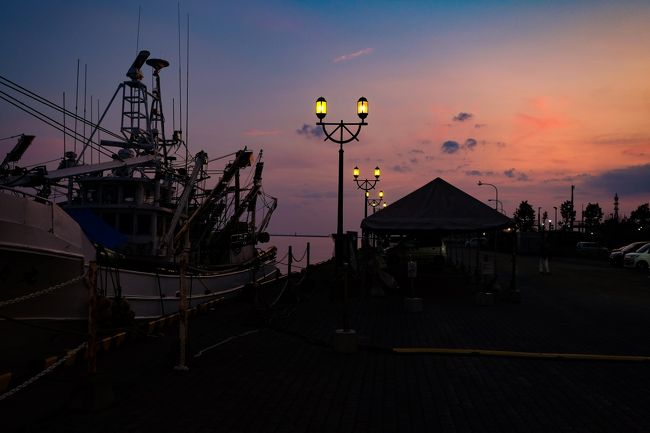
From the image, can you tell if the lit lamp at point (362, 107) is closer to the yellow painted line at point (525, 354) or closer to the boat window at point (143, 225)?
the boat window at point (143, 225)

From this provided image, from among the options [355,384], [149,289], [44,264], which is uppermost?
[44,264]

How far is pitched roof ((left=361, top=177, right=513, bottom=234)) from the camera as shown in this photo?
18562 millimetres

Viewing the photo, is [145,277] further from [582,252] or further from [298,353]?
[582,252]

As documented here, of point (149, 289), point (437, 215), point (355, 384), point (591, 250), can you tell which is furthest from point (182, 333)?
point (591, 250)

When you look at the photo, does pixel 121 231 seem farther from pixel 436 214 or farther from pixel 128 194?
pixel 436 214

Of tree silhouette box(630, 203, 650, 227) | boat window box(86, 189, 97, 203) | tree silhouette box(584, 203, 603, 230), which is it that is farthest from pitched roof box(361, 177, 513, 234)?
tree silhouette box(584, 203, 603, 230)

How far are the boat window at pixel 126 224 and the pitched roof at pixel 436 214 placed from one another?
7.91m

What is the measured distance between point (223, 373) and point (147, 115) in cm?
1598

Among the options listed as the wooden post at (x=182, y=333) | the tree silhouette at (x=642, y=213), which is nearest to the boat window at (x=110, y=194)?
the wooden post at (x=182, y=333)

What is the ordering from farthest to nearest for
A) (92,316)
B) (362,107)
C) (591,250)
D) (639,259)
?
(591,250)
(639,259)
(362,107)
(92,316)

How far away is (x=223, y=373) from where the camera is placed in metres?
8.18

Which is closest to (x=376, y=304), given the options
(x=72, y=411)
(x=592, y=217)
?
(x=72, y=411)

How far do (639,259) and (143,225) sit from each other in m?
33.6

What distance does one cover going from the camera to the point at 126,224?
18344mm
